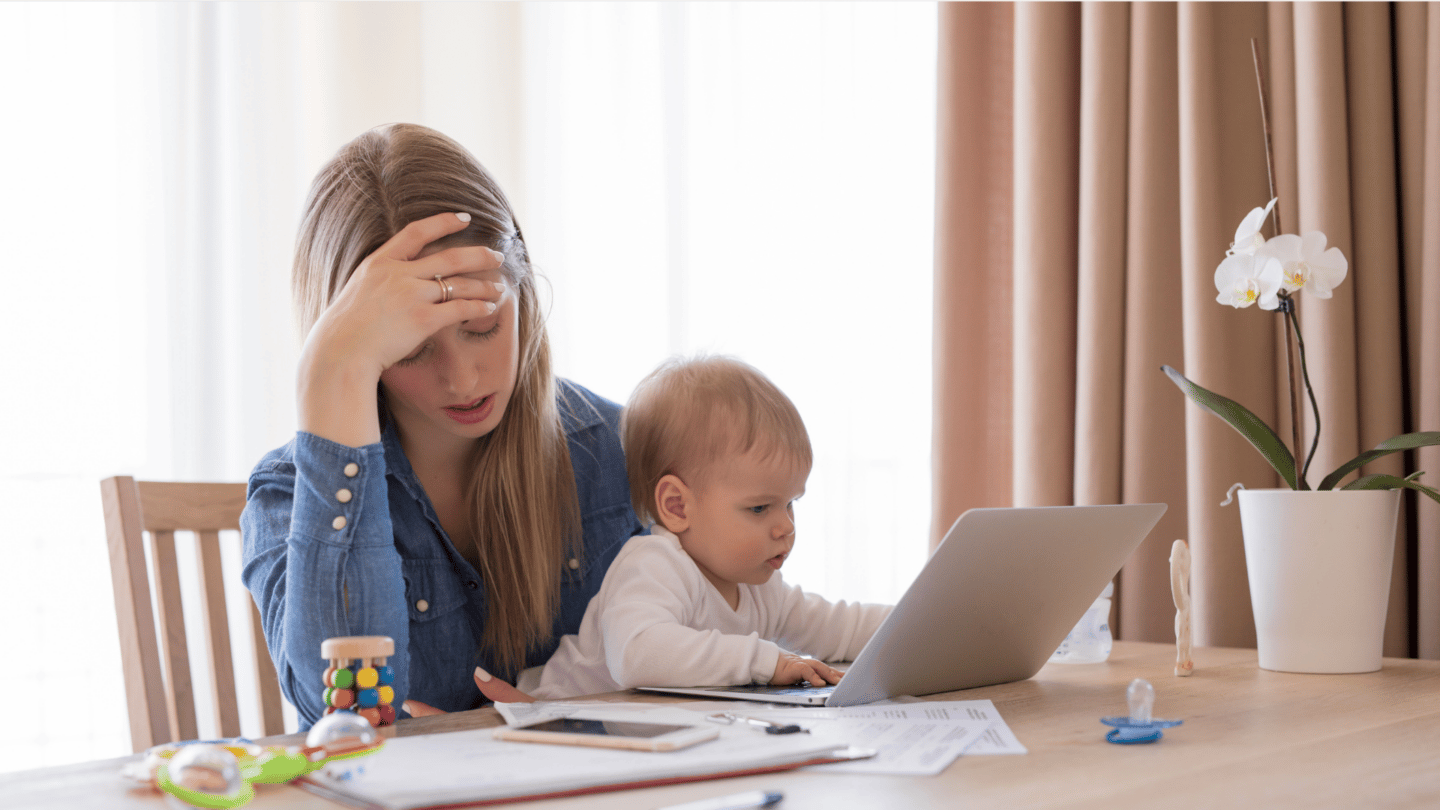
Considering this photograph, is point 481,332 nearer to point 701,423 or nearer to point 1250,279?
point 701,423

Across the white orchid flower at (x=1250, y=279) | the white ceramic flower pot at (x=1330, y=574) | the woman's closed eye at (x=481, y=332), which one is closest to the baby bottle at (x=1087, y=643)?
the white ceramic flower pot at (x=1330, y=574)

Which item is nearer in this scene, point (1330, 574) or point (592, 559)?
point (1330, 574)

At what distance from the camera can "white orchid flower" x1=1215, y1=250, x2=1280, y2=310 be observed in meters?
1.09

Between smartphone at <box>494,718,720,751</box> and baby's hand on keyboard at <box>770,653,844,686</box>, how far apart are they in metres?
0.28

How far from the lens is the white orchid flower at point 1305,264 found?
1.09m

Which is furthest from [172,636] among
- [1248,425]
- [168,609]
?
[1248,425]

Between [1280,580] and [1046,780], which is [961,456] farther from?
[1046,780]

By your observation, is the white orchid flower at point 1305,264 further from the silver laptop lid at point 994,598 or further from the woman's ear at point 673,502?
the woman's ear at point 673,502

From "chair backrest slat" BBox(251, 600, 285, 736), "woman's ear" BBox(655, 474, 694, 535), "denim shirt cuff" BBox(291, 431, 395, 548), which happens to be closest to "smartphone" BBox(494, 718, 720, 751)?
"denim shirt cuff" BBox(291, 431, 395, 548)

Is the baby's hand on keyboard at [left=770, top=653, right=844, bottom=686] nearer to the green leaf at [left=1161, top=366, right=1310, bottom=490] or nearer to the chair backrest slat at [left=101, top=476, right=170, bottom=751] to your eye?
the green leaf at [left=1161, top=366, right=1310, bottom=490]

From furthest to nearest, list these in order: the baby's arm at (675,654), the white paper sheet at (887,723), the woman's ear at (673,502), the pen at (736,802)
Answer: the woman's ear at (673,502)
the baby's arm at (675,654)
the white paper sheet at (887,723)
the pen at (736,802)

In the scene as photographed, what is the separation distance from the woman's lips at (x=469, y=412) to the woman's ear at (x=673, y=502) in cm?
20

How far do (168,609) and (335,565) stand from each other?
374 mm

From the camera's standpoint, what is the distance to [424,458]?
1.26 m
